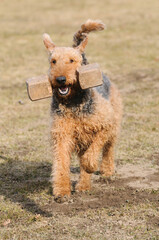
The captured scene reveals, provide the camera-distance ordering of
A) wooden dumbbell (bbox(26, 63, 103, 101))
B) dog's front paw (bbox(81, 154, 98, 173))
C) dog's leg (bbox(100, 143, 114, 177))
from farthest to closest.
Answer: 1. dog's leg (bbox(100, 143, 114, 177))
2. dog's front paw (bbox(81, 154, 98, 173))
3. wooden dumbbell (bbox(26, 63, 103, 101))

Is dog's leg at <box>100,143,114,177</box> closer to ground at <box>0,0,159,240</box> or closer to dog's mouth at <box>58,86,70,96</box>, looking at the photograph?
ground at <box>0,0,159,240</box>

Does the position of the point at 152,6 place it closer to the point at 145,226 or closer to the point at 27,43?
the point at 27,43

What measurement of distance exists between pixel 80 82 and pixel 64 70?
0.27m

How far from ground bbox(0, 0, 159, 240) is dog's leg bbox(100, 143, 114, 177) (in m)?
0.12

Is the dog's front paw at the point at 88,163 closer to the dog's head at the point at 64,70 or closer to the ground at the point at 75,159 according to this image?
the ground at the point at 75,159

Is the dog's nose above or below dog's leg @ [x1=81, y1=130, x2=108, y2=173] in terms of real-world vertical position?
above

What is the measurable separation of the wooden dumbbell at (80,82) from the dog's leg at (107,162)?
167cm

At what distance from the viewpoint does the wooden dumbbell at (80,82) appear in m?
4.85

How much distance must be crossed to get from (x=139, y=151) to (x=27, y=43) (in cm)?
1143

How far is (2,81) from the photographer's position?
515 inches

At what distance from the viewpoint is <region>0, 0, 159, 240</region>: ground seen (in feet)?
15.4

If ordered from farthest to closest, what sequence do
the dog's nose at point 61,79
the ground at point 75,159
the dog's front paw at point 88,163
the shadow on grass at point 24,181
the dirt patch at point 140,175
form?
the dirt patch at point 140,175 < the shadow on grass at point 24,181 < the dog's front paw at point 88,163 < the ground at point 75,159 < the dog's nose at point 61,79

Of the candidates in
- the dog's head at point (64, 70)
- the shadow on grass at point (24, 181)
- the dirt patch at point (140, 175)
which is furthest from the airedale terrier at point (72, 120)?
the dirt patch at point (140, 175)

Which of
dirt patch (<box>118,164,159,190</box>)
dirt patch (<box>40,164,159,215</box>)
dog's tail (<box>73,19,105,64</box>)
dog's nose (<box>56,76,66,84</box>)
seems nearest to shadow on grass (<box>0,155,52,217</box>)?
dirt patch (<box>40,164,159,215</box>)
